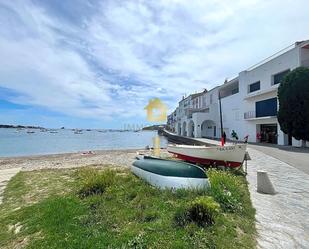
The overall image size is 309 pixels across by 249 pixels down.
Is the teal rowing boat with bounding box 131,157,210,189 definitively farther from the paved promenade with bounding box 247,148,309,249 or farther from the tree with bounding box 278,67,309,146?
the tree with bounding box 278,67,309,146

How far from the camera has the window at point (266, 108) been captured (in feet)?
94.7

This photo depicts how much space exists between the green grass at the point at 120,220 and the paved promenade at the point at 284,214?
247 mm

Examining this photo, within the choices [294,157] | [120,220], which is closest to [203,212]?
[120,220]

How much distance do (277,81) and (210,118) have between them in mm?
18898

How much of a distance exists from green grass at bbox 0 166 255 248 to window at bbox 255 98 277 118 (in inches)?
982

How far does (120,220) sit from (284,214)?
3.55 metres

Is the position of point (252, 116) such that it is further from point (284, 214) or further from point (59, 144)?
point (59, 144)

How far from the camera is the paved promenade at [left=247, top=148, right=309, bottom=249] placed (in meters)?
4.18

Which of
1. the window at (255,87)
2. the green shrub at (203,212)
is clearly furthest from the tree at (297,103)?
the green shrub at (203,212)

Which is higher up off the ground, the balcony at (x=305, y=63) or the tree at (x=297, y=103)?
the balcony at (x=305, y=63)

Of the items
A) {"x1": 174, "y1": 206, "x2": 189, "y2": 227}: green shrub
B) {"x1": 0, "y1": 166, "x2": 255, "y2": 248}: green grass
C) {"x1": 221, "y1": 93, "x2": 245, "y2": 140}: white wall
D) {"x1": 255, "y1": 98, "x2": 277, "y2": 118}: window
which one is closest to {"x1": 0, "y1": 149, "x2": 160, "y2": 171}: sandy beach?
{"x1": 0, "y1": 166, "x2": 255, "y2": 248}: green grass

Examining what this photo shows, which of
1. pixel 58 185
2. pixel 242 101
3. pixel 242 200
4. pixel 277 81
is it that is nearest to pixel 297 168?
pixel 242 200

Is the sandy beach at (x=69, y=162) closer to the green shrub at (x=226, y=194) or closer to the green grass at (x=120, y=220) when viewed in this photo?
the green grass at (x=120, y=220)

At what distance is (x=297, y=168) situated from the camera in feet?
38.7
